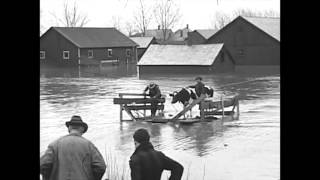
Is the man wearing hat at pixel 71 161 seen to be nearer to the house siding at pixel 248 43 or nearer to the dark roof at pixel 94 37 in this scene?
the house siding at pixel 248 43

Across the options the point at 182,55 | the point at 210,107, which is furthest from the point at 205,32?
A: the point at 210,107

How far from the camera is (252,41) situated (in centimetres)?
6038

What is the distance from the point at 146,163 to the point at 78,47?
6643cm

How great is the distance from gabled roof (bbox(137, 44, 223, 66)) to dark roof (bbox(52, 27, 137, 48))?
17.8 metres

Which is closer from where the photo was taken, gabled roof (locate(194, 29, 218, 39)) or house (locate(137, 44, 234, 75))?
house (locate(137, 44, 234, 75))

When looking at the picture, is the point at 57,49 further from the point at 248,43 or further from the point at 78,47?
the point at 248,43

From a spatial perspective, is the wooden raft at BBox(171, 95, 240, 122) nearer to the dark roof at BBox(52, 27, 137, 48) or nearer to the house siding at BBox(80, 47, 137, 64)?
the dark roof at BBox(52, 27, 137, 48)

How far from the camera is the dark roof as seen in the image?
7238 centimetres

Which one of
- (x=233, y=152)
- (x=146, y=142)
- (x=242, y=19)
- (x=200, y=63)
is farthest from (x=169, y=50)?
(x=146, y=142)

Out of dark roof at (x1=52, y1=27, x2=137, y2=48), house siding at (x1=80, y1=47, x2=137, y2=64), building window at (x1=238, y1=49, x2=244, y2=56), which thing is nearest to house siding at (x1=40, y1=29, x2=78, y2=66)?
dark roof at (x1=52, y1=27, x2=137, y2=48)

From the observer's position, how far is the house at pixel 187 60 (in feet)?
173
